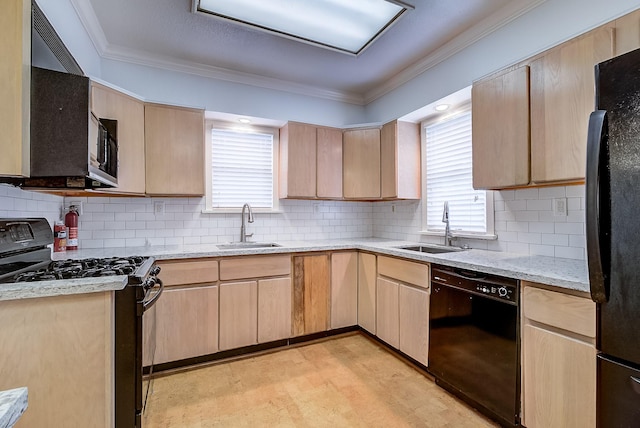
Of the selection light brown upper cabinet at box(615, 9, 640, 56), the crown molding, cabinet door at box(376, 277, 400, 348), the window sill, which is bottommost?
cabinet door at box(376, 277, 400, 348)

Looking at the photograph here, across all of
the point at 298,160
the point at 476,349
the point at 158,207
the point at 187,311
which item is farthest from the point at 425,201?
the point at 158,207

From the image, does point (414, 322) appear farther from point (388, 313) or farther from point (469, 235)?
point (469, 235)

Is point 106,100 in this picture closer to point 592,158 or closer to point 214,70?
point 214,70

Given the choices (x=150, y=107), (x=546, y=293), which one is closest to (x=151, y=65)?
(x=150, y=107)

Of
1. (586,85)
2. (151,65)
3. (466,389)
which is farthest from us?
(151,65)

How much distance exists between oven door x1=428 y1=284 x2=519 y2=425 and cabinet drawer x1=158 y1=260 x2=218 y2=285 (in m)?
1.70

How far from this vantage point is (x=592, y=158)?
1168 mm

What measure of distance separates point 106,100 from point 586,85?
3030 millimetres

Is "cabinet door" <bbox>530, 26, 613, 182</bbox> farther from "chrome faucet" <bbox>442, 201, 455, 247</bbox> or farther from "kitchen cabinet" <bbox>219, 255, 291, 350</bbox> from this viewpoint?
"kitchen cabinet" <bbox>219, 255, 291, 350</bbox>

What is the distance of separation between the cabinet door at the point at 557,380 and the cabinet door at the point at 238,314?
194 centimetres

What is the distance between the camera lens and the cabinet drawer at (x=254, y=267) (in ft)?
8.41

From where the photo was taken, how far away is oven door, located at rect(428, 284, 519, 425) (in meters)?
1.69

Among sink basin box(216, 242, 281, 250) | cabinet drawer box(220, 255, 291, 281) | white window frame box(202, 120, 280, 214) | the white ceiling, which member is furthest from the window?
sink basin box(216, 242, 281, 250)

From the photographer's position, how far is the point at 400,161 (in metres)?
3.12
